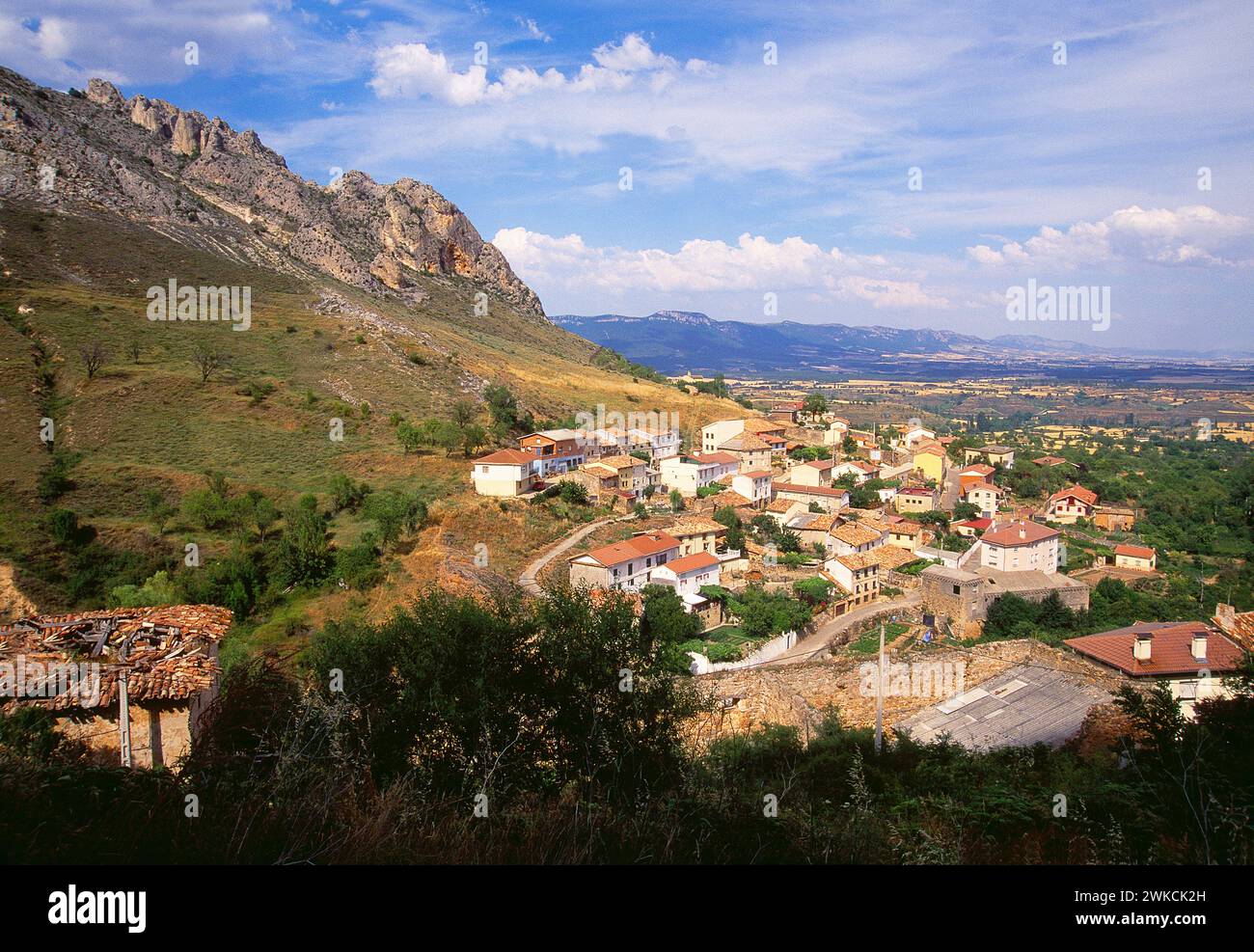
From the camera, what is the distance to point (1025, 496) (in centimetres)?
4497

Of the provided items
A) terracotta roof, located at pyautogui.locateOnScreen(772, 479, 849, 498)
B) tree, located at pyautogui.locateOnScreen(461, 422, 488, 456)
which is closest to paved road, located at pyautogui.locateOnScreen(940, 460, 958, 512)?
terracotta roof, located at pyautogui.locateOnScreen(772, 479, 849, 498)

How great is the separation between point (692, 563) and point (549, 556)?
17.1 ft

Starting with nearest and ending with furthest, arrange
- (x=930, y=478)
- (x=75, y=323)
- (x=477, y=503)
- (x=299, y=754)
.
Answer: (x=299, y=754) → (x=477, y=503) → (x=75, y=323) → (x=930, y=478)

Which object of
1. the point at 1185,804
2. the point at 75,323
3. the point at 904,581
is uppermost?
the point at 75,323

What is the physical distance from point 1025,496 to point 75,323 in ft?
182

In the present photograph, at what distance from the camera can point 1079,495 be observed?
133 feet

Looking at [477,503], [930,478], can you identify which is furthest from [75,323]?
[930,478]

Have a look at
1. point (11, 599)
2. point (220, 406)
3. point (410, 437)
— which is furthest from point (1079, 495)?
point (11, 599)

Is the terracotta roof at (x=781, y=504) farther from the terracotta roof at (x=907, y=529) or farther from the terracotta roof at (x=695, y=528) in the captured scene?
the terracotta roof at (x=695, y=528)

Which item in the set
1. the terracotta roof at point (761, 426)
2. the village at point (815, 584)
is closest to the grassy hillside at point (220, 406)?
the village at point (815, 584)

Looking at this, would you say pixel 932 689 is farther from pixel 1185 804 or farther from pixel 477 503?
pixel 477 503

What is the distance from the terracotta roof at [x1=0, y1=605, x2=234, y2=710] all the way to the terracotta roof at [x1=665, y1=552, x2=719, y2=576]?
18929mm

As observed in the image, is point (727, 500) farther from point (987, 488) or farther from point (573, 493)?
point (987, 488)

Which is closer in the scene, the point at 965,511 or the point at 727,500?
→ the point at 727,500
